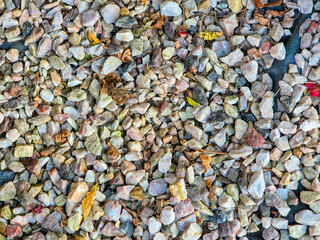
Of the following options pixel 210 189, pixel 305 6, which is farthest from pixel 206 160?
pixel 305 6

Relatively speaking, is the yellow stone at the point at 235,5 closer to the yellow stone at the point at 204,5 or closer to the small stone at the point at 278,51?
the yellow stone at the point at 204,5

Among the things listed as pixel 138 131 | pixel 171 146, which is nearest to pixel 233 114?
pixel 171 146

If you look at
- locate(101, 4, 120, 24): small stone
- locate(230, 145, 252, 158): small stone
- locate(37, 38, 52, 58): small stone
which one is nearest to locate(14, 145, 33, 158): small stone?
locate(37, 38, 52, 58): small stone

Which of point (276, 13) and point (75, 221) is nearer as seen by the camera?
point (75, 221)

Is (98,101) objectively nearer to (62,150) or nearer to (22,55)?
(62,150)

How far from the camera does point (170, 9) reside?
1333mm

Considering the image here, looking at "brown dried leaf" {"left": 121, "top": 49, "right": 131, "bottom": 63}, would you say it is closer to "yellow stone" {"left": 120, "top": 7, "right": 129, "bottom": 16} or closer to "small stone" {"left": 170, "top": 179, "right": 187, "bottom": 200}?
"yellow stone" {"left": 120, "top": 7, "right": 129, "bottom": 16}

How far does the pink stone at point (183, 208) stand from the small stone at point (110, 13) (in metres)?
Answer: 0.76

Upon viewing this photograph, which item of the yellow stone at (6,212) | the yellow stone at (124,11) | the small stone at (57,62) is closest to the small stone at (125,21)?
the yellow stone at (124,11)

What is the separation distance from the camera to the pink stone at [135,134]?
1.30 m

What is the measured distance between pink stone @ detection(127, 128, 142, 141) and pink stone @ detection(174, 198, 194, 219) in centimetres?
30

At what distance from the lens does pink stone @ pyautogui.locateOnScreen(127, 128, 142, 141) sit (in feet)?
4.26

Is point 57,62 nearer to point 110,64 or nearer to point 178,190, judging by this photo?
point 110,64

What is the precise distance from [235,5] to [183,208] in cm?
83
